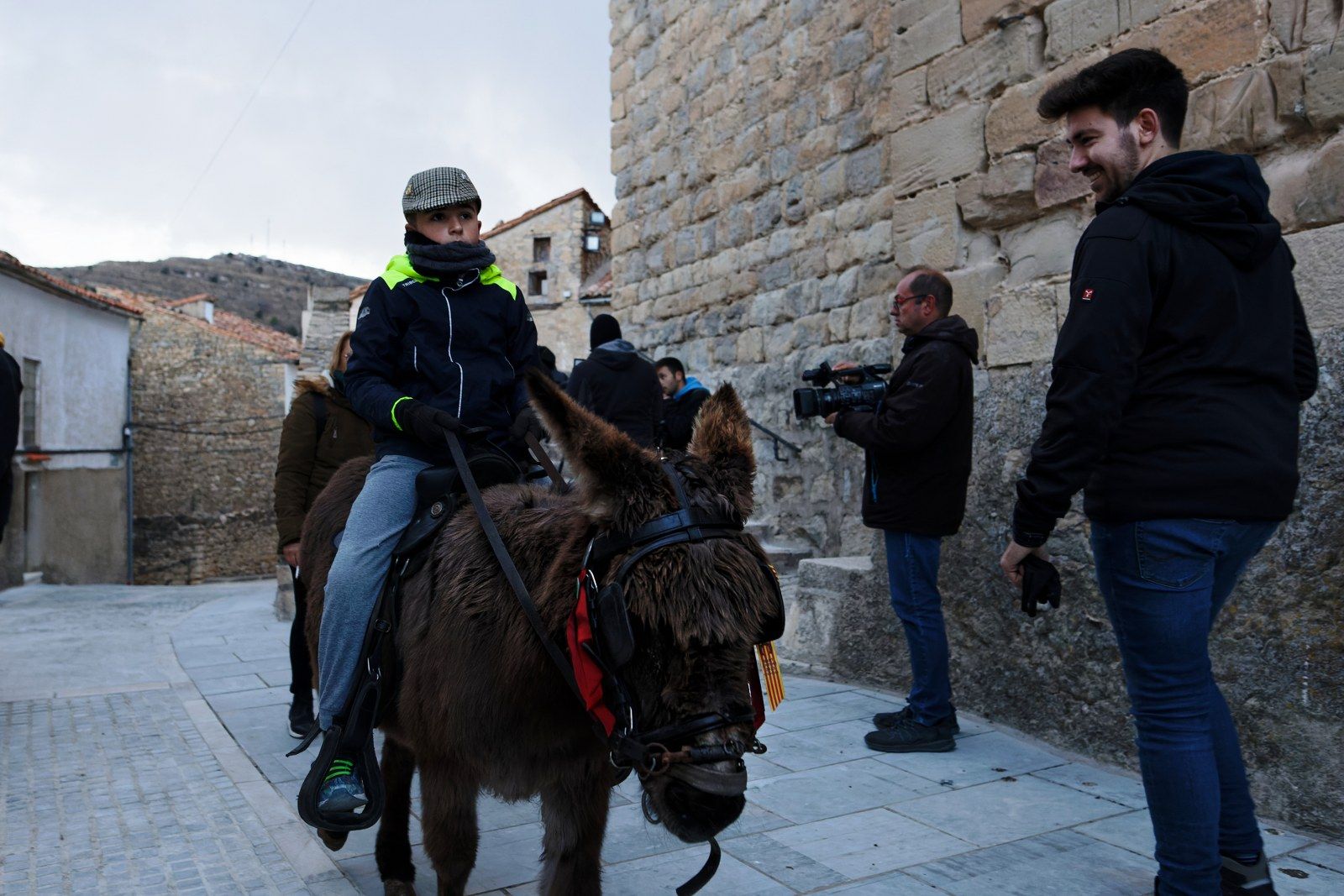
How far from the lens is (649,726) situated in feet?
6.07

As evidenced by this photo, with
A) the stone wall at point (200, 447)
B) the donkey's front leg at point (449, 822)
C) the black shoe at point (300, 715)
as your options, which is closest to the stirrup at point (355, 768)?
the donkey's front leg at point (449, 822)

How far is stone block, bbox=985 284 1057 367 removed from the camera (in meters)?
4.33

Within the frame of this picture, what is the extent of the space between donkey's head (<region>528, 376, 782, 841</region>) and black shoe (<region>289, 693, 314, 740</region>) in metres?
3.48

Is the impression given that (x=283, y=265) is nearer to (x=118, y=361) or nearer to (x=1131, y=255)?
(x=118, y=361)

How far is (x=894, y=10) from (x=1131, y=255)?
351cm

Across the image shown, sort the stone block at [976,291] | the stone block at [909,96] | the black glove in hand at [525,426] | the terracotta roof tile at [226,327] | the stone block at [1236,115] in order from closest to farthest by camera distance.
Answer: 1. the black glove in hand at [525,426]
2. the stone block at [1236,115]
3. the stone block at [976,291]
4. the stone block at [909,96]
5. the terracotta roof tile at [226,327]

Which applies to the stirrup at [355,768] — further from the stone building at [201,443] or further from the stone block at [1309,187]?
the stone building at [201,443]

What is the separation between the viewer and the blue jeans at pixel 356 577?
2.68m

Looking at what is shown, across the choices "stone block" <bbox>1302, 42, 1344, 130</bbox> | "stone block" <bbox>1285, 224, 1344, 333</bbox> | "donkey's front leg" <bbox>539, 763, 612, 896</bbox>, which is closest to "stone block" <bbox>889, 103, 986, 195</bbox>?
"stone block" <bbox>1302, 42, 1344, 130</bbox>

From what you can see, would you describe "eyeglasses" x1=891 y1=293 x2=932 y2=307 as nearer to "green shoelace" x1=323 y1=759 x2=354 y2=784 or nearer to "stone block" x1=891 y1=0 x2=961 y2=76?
"stone block" x1=891 y1=0 x2=961 y2=76

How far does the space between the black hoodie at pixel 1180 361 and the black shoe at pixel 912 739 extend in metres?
2.07

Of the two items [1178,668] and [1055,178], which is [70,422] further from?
[1178,668]

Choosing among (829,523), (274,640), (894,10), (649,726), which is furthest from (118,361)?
(649,726)

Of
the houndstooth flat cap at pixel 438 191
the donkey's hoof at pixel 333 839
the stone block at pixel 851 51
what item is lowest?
the donkey's hoof at pixel 333 839
